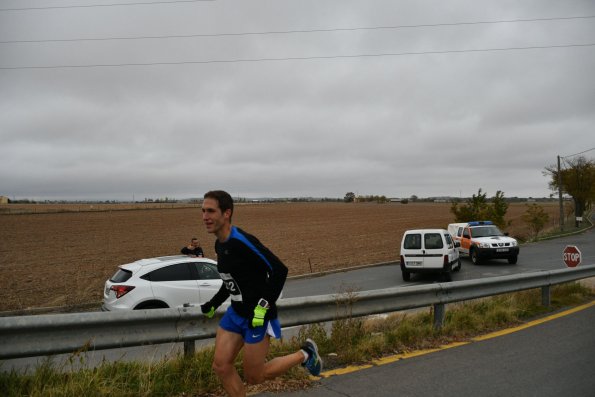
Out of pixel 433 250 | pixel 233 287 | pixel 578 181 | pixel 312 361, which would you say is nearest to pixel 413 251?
pixel 433 250

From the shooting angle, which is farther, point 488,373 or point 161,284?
point 161,284

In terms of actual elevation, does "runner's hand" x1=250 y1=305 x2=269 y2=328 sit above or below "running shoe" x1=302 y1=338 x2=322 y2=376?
above

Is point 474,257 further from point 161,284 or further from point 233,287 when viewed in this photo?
point 233,287

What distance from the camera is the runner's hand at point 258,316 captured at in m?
3.30

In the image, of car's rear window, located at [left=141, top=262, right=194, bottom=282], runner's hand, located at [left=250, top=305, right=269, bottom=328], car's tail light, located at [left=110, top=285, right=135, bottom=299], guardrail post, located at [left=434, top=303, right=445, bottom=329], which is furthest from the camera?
car's rear window, located at [left=141, top=262, right=194, bottom=282]

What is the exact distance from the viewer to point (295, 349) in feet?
17.3

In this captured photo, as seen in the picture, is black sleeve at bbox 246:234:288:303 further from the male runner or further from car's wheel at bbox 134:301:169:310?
car's wheel at bbox 134:301:169:310

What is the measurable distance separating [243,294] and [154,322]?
4.29ft

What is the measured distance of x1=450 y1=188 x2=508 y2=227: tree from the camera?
30391 millimetres

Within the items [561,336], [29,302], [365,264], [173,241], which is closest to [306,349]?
[561,336]

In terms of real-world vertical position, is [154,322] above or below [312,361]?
above

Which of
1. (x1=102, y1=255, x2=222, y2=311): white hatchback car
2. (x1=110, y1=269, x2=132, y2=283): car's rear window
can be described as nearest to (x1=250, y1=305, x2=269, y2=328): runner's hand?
(x1=102, y1=255, x2=222, y2=311): white hatchback car

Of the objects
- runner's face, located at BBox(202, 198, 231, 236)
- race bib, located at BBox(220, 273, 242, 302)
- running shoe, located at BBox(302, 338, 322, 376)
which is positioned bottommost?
running shoe, located at BBox(302, 338, 322, 376)

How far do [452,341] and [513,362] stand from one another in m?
1.04
